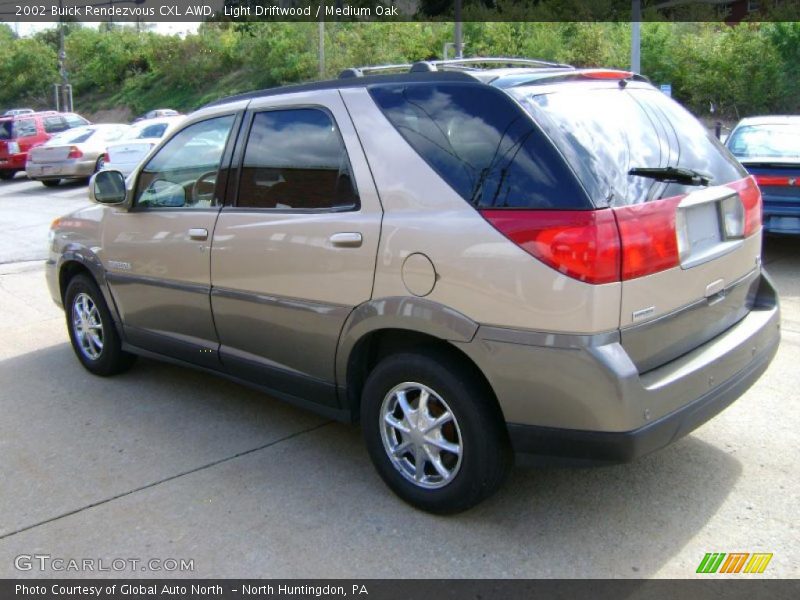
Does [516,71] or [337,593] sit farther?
[516,71]

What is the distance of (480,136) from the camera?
3.22 meters

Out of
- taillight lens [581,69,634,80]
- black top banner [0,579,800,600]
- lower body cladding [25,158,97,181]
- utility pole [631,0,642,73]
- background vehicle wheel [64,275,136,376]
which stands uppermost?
utility pole [631,0,642,73]

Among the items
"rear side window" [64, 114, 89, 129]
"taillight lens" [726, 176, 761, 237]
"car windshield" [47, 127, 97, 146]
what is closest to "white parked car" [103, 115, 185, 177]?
"car windshield" [47, 127, 97, 146]

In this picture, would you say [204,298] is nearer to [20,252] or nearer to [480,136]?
[480,136]

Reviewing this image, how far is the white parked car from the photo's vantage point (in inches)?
701

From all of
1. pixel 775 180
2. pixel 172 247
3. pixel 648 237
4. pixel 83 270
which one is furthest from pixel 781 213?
pixel 83 270

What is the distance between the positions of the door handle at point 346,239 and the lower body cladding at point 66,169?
17.7 metres

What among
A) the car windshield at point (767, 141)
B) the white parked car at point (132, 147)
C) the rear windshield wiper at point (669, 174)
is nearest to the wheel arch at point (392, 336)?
Result: the rear windshield wiper at point (669, 174)

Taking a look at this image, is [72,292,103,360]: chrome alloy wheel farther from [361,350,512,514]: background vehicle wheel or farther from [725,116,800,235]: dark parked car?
[725,116,800,235]: dark parked car

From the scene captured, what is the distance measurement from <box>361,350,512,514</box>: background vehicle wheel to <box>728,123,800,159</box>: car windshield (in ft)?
21.3

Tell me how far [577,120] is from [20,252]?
9.90 m

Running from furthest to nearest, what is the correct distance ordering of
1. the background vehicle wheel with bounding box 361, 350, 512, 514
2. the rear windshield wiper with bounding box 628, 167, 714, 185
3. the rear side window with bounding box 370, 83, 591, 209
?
the background vehicle wheel with bounding box 361, 350, 512, 514
the rear windshield wiper with bounding box 628, 167, 714, 185
the rear side window with bounding box 370, 83, 591, 209

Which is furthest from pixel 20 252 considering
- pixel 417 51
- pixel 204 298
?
pixel 417 51

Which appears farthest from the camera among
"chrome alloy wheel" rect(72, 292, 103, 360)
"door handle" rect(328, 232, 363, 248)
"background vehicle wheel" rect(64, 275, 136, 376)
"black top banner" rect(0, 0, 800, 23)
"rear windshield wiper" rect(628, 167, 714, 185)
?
"black top banner" rect(0, 0, 800, 23)
